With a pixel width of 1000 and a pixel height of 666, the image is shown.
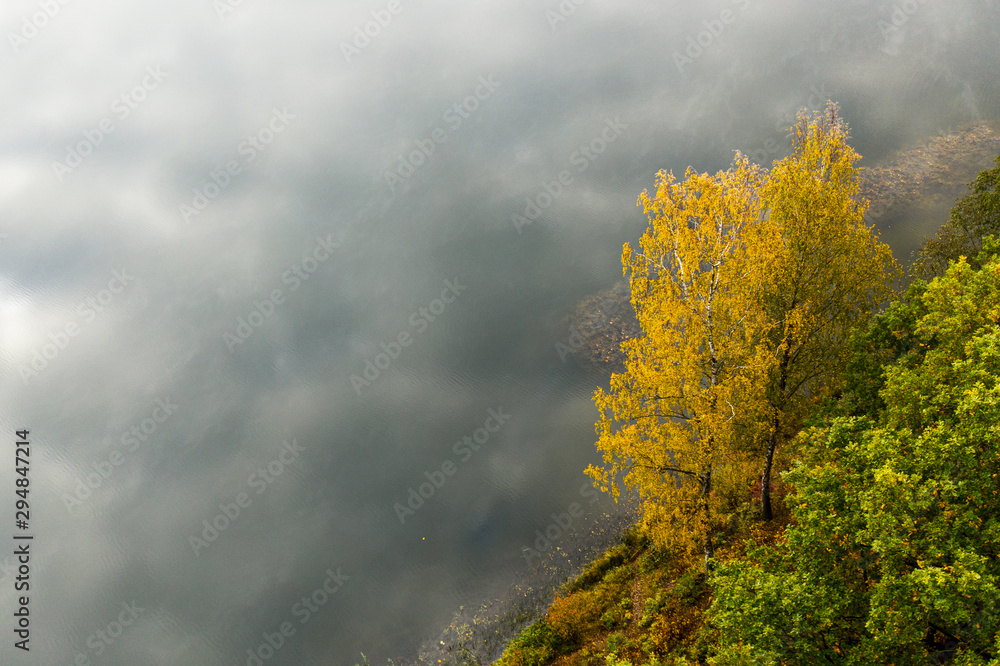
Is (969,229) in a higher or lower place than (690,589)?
higher

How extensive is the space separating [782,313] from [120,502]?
4074cm

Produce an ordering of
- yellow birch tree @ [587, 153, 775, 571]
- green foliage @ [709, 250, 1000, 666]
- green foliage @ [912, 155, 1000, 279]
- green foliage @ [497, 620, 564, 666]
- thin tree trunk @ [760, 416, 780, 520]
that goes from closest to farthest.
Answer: green foliage @ [709, 250, 1000, 666]
yellow birch tree @ [587, 153, 775, 571]
thin tree trunk @ [760, 416, 780, 520]
green foliage @ [912, 155, 1000, 279]
green foliage @ [497, 620, 564, 666]

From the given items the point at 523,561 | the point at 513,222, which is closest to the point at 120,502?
the point at 523,561

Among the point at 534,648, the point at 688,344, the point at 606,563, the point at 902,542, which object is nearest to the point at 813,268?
the point at 688,344

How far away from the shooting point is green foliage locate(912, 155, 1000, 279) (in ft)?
76.7

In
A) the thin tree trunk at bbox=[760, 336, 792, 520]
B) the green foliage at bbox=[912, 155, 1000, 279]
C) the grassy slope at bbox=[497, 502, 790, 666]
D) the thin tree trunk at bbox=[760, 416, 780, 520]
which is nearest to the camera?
the thin tree trunk at bbox=[760, 336, 792, 520]

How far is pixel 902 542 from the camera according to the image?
11406 millimetres

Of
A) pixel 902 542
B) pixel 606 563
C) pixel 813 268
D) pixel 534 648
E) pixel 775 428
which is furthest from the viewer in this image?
pixel 606 563

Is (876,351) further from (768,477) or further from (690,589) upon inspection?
(690,589)

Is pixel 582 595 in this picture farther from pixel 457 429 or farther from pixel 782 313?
pixel 782 313

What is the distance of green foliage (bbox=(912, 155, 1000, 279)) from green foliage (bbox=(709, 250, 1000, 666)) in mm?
10863

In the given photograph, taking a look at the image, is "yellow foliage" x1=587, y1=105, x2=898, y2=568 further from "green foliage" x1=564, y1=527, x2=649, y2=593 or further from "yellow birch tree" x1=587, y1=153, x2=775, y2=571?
"green foliage" x1=564, y1=527, x2=649, y2=593

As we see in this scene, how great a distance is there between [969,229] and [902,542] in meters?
19.9

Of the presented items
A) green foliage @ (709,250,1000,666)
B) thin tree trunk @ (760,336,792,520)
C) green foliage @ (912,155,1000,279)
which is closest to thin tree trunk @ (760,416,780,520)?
thin tree trunk @ (760,336,792,520)
